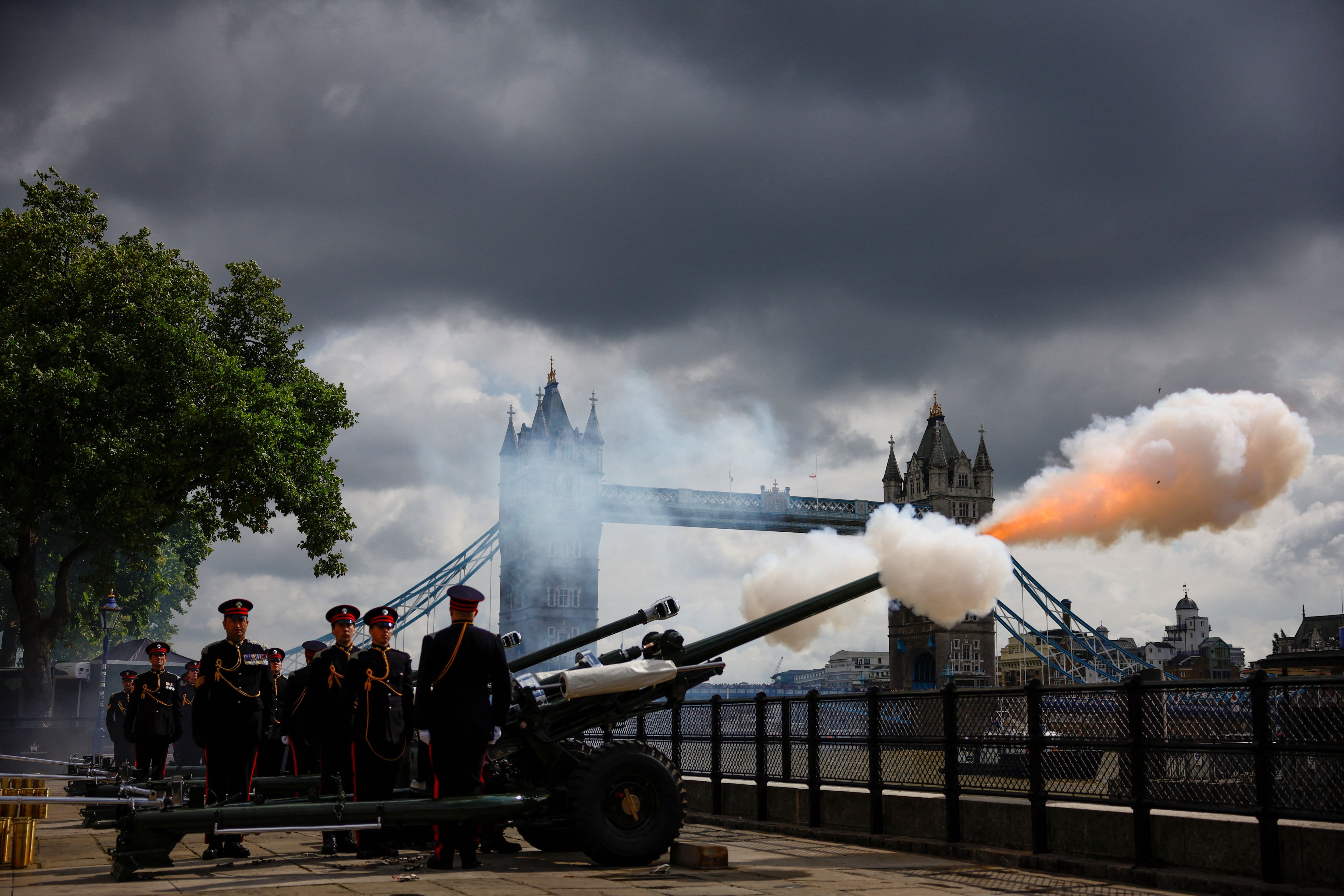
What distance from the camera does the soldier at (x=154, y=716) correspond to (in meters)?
12.0

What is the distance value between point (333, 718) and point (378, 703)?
541mm

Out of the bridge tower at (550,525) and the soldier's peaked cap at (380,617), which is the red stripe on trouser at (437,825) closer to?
the soldier's peaked cap at (380,617)

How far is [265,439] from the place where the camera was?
74.2ft

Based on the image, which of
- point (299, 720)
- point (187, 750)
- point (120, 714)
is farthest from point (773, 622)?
point (187, 750)

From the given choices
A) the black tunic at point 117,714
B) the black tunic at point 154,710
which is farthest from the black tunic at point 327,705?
the black tunic at point 117,714

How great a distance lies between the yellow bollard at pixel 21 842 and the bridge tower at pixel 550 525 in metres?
72.9

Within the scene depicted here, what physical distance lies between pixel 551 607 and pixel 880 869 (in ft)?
285

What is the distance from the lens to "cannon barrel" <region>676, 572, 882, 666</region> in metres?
8.95

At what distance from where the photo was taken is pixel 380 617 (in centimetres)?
887

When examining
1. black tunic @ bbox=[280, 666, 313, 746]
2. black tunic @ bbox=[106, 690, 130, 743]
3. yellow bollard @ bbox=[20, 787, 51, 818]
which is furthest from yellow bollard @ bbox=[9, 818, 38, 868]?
black tunic @ bbox=[106, 690, 130, 743]

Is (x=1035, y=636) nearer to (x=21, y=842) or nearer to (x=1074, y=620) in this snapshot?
(x=1074, y=620)

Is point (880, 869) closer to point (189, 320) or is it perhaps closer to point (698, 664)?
point (698, 664)

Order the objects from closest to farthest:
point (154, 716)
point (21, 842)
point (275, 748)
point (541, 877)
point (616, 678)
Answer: point (541, 877), point (21, 842), point (616, 678), point (154, 716), point (275, 748)

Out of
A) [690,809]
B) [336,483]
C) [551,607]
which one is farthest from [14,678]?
[551,607]
